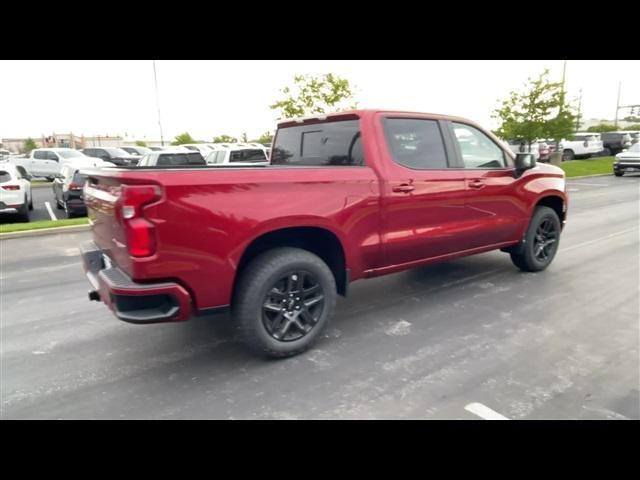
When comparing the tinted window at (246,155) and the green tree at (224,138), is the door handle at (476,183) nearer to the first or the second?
the tinted window at (246,155)

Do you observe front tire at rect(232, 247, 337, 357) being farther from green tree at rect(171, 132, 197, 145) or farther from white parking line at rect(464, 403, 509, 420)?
green tree at rect(171, 132, 197, 145)

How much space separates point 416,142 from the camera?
4113 millimetres

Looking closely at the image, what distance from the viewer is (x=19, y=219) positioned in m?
10.6

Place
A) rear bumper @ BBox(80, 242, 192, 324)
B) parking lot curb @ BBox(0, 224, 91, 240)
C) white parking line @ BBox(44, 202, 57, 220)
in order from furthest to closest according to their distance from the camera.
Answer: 1. white parking line @ BBox(44, 202, 57, 220)
2. parking lot curb @ BBox(0, 224, 91, 240)
3. rear bumper @ BBox(80, 242, 192, 324)

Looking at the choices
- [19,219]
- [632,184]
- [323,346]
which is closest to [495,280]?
[323,346]

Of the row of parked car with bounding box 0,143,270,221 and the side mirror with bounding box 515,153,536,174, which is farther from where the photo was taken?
the row of parked car with bounding box 0,143,270,221

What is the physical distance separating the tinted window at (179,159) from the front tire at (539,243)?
9.83 m

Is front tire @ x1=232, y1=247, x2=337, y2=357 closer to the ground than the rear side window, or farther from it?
closer to the ground

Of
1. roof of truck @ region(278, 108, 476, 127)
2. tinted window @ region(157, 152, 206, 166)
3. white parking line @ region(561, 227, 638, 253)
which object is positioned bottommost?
white parking line @ region(561, 227, 638, 253)

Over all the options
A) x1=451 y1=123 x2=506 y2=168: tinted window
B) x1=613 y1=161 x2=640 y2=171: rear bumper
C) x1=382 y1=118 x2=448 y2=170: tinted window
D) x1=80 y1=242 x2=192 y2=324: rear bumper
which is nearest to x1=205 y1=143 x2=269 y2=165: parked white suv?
x1=451 y1=123 x2=506 y2=168: tinted window

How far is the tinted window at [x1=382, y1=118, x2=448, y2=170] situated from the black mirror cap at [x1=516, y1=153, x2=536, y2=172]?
1111mm

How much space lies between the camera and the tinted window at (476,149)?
449 centimetres

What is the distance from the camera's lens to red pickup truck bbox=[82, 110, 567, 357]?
9.03 ft
